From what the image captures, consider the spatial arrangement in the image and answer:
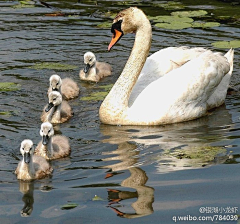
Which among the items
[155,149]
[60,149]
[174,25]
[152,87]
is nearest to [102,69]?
[174,25]

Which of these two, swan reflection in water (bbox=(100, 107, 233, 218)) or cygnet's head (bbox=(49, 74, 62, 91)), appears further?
cygnet's head (bbox=(49, 74, 62, 91))

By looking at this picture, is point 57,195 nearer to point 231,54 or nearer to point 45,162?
point 45,162

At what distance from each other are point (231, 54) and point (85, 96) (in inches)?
115

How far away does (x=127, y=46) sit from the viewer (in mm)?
16234

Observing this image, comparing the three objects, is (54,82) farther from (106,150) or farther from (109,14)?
(109,14)

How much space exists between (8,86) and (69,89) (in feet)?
3.91

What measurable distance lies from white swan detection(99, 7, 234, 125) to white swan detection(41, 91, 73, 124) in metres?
0.69

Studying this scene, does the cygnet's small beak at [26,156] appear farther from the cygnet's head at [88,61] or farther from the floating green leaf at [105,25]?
the floating green leaf at [105,25]

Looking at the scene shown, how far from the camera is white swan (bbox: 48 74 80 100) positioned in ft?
42.5

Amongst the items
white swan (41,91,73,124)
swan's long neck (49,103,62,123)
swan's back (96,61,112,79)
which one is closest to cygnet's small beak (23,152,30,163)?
white swan (41,91,73,124)

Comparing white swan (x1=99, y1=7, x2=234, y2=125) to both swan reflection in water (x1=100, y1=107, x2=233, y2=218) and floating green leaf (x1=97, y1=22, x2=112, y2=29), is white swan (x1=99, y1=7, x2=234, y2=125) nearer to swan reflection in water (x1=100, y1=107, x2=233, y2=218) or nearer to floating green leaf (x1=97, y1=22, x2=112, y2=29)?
swan reflection in water (x1=100, y1=107, x2=233, y2=218)

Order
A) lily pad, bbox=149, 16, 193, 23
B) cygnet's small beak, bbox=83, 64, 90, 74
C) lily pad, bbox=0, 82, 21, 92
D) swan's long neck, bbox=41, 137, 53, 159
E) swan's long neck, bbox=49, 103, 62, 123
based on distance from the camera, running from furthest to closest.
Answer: lily pad, bbox=149, 16, 193, 23
cygnet's small beak, bbox=83, 64, 90, 74
lily pad, bbox=0, 82, 21, 92
swan's long neck, bbox=49, 103, 62, 123
swan's long neck, bbox=41, 137, 53, 159

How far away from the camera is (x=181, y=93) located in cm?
1177

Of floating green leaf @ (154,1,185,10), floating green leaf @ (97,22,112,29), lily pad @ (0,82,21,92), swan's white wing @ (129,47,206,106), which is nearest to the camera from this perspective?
swan's white wing @ (129,47,206,106)
